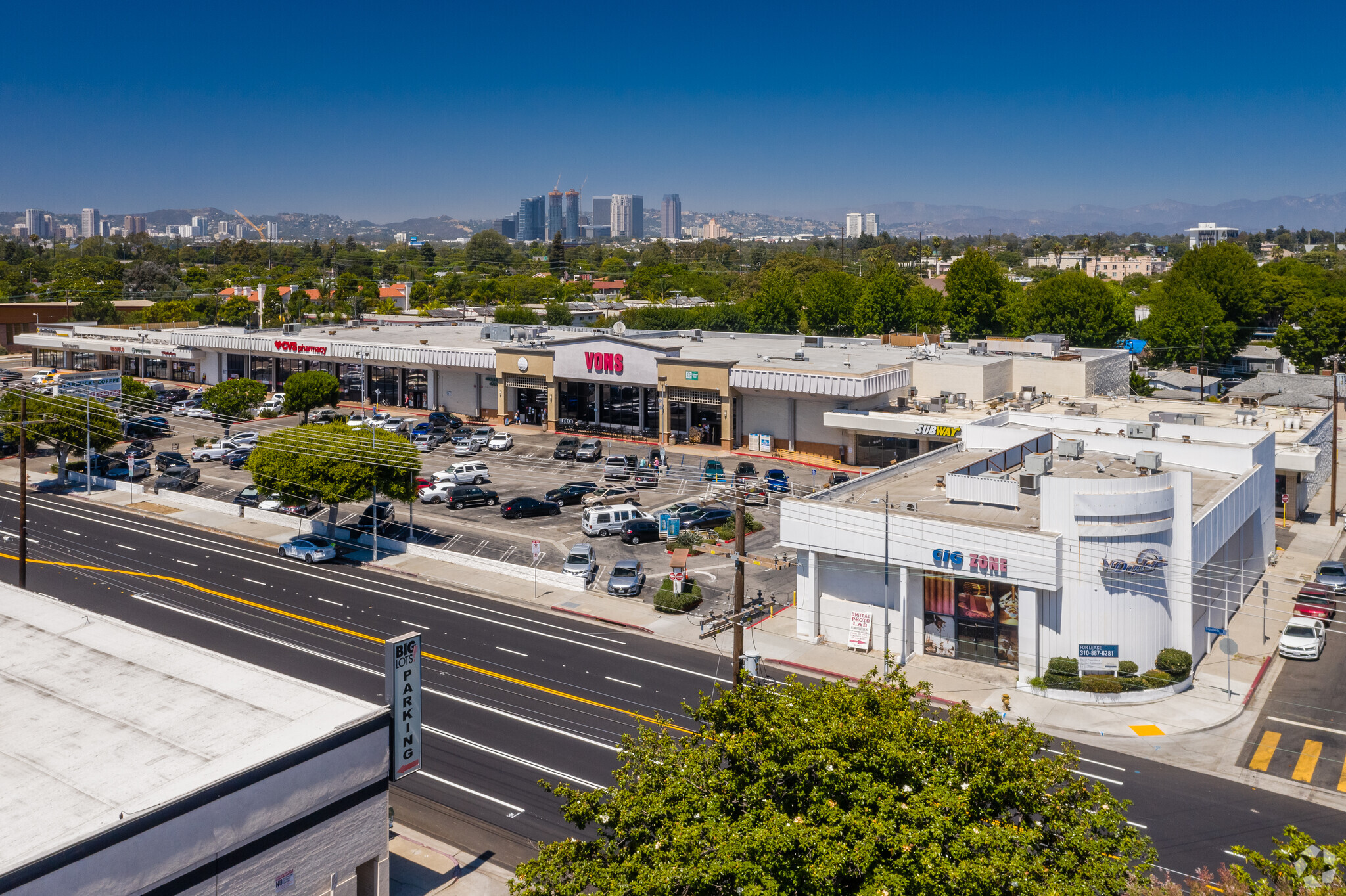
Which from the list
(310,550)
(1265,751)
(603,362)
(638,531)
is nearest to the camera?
(1265,751)

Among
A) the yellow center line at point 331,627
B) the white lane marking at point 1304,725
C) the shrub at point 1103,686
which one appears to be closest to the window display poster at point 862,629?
the shrub at point 1103,686

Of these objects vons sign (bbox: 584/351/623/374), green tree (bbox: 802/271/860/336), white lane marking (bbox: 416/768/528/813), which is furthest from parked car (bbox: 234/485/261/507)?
green tree (bbox: 802/271/860/336)

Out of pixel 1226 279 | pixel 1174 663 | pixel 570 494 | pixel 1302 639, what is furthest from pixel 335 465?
pixel 1226 279

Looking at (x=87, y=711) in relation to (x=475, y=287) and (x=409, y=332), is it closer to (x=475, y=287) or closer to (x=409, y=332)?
(x=409, y=332)

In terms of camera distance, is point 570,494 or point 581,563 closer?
point 581,563

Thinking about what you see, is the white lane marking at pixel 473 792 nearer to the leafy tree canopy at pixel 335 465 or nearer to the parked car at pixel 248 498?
the leafy tree canopy at pixel 335 465

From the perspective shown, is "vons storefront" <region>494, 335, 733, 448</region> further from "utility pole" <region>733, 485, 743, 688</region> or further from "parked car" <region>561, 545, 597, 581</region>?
"utility pole" <region>733, 485, 743, 688</region>

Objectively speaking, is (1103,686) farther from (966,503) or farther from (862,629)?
(966,503)
